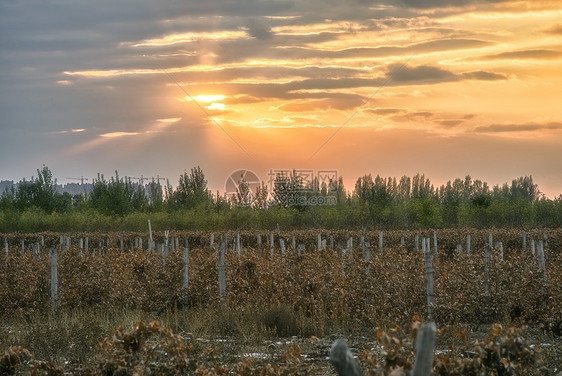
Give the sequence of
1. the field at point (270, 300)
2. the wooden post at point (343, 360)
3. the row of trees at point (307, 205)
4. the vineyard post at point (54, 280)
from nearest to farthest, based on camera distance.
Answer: the wooden post at point (343, 360) < the field at point (270, 300) < the vineyard post at point (54, 280) < the row of trees at point (307, 205)

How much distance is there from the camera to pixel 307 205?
57531mm

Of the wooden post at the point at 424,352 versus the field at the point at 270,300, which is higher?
the wooden post at the point at 424,352

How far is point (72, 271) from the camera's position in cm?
1569

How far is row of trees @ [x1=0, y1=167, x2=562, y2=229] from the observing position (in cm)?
4947

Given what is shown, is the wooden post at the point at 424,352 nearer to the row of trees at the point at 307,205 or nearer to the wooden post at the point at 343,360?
the wooden post at the point at 343,360

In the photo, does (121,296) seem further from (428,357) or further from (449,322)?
(428,357)

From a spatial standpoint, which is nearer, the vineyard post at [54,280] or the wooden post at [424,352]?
the wooden post at [424,352]

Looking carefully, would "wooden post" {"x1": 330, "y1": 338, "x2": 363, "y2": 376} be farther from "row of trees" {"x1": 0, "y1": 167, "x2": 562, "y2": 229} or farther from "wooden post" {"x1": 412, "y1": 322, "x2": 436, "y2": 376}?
"row of trees" {"x1": 0, "y1": 167, "x2": 562, "y2": 229}

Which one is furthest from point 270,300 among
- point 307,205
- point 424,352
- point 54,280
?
point 307,205

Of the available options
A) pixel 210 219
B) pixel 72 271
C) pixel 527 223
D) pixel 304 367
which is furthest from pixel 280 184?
pixel 304 367

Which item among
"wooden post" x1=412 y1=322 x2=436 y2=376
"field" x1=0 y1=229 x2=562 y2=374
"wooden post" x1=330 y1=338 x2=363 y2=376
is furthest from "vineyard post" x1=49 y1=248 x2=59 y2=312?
"wooden post" x1=412 y1=322 x2=436 y2=376

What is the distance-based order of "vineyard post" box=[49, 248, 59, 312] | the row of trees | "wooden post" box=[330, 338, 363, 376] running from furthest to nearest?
the row of trees → "vineyard post" box=[49, 248, 59, 312] → "wooden post" box=[330, 338, 363, 376]

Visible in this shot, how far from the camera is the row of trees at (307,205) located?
49.5 metres

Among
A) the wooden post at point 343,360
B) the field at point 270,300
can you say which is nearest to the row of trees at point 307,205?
the field at point 270,300
